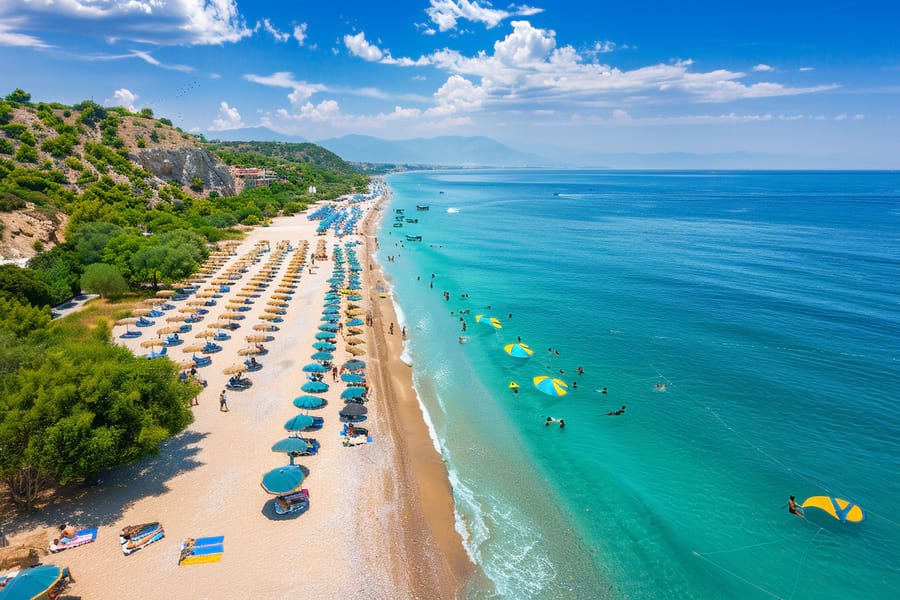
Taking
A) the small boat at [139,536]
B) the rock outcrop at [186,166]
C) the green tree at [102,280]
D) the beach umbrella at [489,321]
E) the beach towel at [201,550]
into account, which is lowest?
the beach towel at [201,550]

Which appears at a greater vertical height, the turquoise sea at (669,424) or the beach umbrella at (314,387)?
the beach umbrella at (314,387)

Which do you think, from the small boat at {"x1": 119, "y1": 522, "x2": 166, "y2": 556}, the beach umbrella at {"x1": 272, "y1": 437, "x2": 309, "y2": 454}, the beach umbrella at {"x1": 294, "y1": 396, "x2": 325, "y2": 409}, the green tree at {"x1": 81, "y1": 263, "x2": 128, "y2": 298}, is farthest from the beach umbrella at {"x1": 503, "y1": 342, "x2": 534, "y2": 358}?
the green tree at {"x1": 81, "y1": 263, "x2": 128, "y2": 298}

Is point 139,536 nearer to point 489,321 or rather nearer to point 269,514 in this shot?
point 269,514

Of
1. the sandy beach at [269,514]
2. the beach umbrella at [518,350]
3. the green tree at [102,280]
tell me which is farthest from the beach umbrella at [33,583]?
the green tree at [102,280]

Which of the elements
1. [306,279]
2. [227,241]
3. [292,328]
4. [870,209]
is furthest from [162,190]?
[870,209]

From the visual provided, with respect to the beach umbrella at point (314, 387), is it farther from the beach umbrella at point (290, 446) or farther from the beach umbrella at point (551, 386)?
the beach umbrella at point (551, 386)

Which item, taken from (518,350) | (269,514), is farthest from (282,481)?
(518,350)
